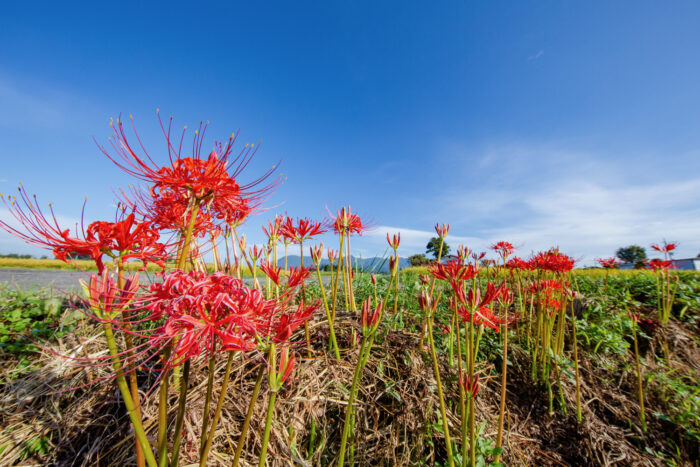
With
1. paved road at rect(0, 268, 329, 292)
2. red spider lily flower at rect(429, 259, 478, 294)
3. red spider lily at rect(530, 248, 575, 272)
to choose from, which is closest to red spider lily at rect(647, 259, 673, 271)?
red spider lily at rect(530, 248, 575, 272)

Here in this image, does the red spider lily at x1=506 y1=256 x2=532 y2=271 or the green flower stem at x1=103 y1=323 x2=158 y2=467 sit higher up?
the red spider lily at x1=506 y1=256 x2=532 y2=271

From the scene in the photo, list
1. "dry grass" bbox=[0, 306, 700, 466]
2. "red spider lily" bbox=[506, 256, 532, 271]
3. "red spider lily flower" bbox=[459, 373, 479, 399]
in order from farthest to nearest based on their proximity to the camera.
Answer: "red spider lily" bbox=[506, 256, 532, 271], "dry grass" bbox=[0, 306, 700, 466], "red spider lily flower" bbox=[459, 373, 479, 399]

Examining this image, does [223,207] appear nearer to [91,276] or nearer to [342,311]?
[91,276]

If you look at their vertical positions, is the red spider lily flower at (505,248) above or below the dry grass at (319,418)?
above

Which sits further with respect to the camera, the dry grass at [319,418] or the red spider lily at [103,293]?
the dry grass at [319,418]

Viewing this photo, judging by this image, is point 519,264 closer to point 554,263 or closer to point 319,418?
point 554,263

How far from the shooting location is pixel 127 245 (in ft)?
3.60

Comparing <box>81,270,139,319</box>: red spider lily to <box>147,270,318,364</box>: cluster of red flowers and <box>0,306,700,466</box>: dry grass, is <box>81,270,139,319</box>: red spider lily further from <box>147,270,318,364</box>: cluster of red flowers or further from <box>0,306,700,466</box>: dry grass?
<box>0,306,700,466</box>: dry grass

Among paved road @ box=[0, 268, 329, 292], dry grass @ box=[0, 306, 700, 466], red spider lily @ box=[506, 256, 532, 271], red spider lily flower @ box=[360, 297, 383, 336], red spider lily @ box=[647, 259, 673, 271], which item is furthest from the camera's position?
red spider lily @ box=[647, 259, 673, 271]

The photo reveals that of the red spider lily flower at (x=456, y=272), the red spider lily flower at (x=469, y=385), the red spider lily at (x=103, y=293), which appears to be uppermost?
the red spider lily flower at (x=456, y=272)

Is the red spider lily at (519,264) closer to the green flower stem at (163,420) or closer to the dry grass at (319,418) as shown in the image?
the dry grass at (319,418)

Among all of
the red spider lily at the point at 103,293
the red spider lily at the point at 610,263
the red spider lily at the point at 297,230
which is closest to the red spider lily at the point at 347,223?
the red spider lily at the point at 297,230

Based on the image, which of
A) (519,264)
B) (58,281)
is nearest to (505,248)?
(519,264)

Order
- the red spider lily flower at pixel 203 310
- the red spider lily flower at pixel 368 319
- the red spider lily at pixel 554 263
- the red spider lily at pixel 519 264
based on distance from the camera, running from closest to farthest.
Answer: the red spider lily flower at pixel 203 310 → the red spider lily flower at pixel 368 319 → the red spider lily at pixel 554 263 → the red spider lily at pixel 519 264
